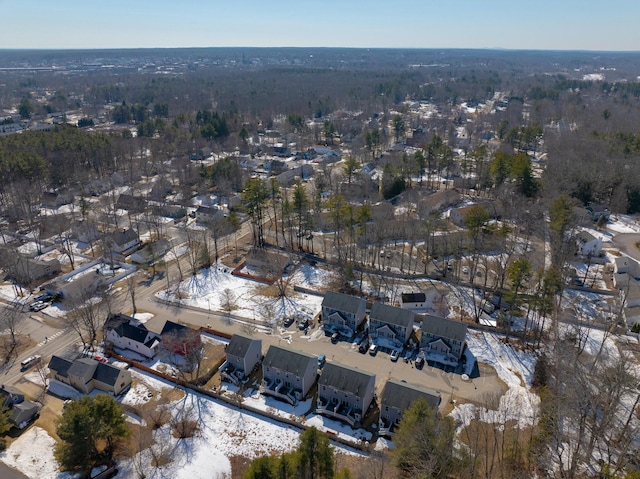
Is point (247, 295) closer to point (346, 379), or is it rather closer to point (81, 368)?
point (81, 368)

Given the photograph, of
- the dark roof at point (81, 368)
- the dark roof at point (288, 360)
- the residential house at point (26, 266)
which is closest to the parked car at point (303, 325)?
the dark roof at point (288, 360)

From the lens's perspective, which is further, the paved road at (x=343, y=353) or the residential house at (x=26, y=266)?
the residential house at (x=26, y=266)

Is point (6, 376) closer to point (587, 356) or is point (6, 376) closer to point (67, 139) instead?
point (587, 356)

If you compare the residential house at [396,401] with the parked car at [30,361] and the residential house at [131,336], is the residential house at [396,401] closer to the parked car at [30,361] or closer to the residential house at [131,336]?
the residential house at [131,336]

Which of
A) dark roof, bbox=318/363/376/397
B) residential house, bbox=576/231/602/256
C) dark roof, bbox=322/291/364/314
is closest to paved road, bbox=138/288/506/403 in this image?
dark roof, bbox=322/291/364/314

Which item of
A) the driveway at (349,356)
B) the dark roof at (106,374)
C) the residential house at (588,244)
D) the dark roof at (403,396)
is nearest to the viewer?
the dark roof at (403,396)

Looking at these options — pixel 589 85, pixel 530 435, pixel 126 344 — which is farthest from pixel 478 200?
pixel 589 85

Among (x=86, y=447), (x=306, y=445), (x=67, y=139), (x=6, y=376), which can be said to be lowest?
(x=6, y=376)
